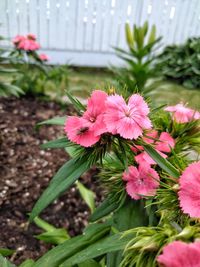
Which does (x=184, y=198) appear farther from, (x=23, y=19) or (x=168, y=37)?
(x=168, y=37)

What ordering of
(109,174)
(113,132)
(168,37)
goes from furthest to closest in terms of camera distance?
1. (168,37)
2. (109,174)
3. (113,132)

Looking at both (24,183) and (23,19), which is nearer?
(24,183)

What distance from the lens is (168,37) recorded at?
545 cm

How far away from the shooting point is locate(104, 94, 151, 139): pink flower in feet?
2.45

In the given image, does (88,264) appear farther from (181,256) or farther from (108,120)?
(181,256)

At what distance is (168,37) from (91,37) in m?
1.12

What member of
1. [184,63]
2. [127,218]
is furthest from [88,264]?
[184,63]

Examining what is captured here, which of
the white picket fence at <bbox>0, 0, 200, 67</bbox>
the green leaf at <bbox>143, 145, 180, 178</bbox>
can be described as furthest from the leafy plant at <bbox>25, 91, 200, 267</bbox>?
the white picket fence at <bbox>0, 0, 200, 67</bbox>

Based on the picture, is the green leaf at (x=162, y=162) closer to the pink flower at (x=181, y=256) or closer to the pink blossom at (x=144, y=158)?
the pink blossom at (x=144, y=158)

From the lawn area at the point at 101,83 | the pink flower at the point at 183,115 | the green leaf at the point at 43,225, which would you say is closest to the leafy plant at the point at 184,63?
the lawn area at the point at 101,83

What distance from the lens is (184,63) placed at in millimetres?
4938

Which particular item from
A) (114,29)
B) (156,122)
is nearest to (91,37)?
(114,29)

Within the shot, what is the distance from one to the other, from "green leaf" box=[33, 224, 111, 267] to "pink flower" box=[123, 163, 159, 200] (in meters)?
0.22

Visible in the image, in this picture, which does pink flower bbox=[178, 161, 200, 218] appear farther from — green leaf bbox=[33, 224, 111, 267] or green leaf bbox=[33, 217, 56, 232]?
green leaf bbox=[33, 217, 56, 232]
